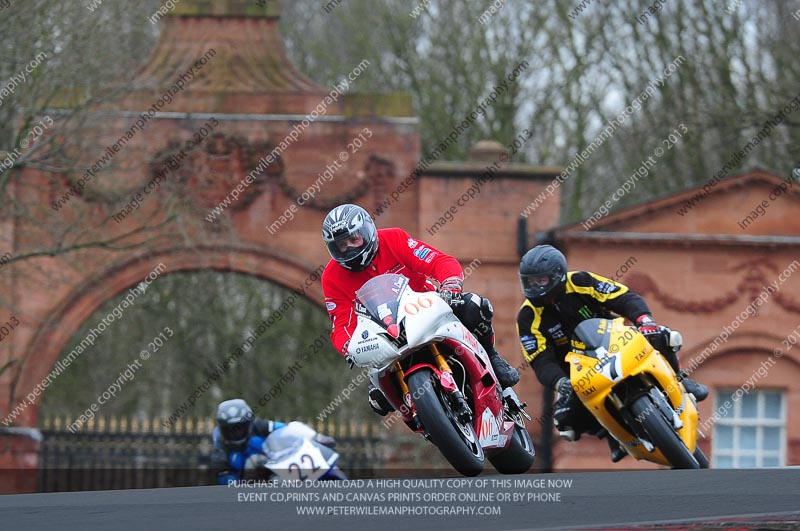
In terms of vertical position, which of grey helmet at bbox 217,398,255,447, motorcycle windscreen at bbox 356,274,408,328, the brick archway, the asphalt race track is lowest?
the asphalt race track

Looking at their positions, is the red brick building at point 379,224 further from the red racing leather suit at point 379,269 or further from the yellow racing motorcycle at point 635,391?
the red racing leather suit at point 379,269

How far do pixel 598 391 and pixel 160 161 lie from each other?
1075cm

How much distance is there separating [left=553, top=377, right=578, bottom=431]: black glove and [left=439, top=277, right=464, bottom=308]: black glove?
5.68 feet

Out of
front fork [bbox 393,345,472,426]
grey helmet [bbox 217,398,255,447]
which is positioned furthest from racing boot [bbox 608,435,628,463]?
grey helmet [bbox 217,398,255,447]

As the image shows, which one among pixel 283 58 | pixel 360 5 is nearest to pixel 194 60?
pixel 283 58

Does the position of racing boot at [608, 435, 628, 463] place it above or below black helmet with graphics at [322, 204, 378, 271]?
below

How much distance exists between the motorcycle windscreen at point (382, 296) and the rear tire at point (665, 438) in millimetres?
2038

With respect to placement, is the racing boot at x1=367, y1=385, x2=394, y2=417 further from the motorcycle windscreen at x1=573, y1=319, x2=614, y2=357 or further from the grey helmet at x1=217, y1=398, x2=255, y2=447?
the grey helmet at x1=217, y1=398, x2=255, y2=447

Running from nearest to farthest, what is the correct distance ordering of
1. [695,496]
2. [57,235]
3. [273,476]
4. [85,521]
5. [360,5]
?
1. [85,521]
2. [695,496]
3. [273,476]
4. [57,235]
5. [360,5]

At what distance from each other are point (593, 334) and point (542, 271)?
0.59m

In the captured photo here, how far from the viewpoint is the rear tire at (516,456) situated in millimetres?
10188

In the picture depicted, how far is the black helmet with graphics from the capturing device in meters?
9.21

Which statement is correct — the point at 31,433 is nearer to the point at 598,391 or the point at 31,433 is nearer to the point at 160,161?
the point at 160,161

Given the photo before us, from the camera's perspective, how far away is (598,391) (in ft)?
34.4
